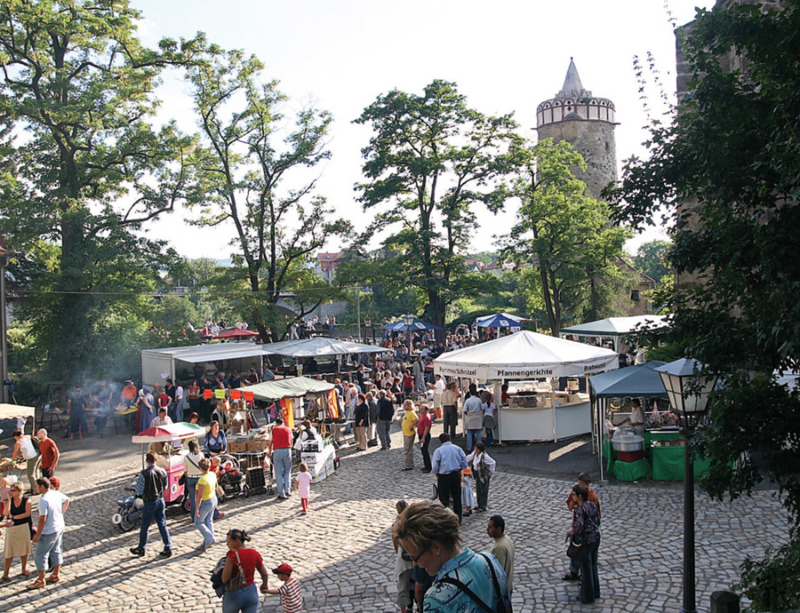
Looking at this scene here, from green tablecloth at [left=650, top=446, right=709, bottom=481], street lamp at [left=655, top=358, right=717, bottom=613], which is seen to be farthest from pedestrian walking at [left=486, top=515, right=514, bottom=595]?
green tablecloth at [left=650, top=446, right=709, bottom=481]

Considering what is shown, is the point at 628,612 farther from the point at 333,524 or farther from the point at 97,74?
the point at 97,74

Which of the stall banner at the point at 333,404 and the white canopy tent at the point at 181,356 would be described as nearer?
the stall banner at the point at 333,404

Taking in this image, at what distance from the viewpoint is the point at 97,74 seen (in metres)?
25.4

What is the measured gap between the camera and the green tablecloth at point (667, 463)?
12.1 m

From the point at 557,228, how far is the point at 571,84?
25.3 meters

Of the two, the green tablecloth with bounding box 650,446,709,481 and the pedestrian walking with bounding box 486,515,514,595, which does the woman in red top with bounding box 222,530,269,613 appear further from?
the green tablecloth with bounding box 650,446,709,481

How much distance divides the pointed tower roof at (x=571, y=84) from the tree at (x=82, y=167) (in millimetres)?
33668

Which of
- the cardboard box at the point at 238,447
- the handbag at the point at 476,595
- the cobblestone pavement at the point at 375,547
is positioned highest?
the handbag at the point at 476,595

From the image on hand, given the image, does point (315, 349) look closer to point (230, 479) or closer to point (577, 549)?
point (230, 479)

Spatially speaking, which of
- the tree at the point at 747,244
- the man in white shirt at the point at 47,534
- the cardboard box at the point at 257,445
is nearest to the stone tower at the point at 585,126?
the cardboard box at the point at 257,445

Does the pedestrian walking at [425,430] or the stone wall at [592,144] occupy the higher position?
the stone wall at [592,144]

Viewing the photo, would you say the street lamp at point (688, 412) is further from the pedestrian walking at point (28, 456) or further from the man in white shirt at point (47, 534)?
the pedestrian walking at point (28, 456)

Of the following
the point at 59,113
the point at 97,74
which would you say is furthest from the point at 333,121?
the point at 59,113

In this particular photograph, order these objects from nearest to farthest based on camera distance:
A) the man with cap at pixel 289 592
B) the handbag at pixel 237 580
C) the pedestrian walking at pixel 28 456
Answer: the handbag at pixel 237 580 < the man with cap at pixel 289 592 < the pedestrian walking at pixel 28 456
